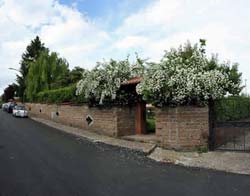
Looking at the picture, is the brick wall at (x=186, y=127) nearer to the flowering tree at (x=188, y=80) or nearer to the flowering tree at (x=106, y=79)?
the flowering tree at (x=188, y=80)

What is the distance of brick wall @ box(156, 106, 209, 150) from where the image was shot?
1114cm

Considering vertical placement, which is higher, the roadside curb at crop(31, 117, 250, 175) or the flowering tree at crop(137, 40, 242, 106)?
the flowering tree at crop(137, 40, 242, 106)

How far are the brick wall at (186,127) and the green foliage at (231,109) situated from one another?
927 mm

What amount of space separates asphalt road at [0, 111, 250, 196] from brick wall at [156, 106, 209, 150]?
1478 mm

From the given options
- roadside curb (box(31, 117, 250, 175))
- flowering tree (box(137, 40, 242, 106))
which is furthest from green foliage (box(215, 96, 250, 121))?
roadside curb (box(31, 117, 250, 175))

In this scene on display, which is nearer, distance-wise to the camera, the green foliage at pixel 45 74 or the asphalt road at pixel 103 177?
the asphalt road at pixel 103 177

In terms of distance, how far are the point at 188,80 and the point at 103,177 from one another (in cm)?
508

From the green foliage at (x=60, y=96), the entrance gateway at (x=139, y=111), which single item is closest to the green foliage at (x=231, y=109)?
the entrance gateway at (x=139, y=111)

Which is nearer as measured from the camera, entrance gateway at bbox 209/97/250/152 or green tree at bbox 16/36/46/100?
entrance gateway at bbox 209/97/250/152

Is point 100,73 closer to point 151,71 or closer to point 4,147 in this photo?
point 151,71

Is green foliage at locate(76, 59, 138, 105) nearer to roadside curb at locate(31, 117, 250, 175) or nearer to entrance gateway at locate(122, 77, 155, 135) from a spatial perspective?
entrance gateway at locate(122, 77, 155, 135)

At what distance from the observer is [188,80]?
36.2ft

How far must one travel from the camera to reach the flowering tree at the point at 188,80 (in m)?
11.0

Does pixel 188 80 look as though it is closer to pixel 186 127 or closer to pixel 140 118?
pixel 186 127
